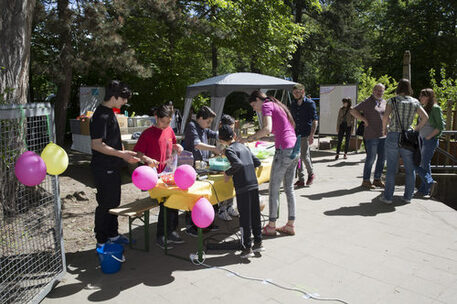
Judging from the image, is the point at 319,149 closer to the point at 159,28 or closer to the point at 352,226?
the point at 159,28

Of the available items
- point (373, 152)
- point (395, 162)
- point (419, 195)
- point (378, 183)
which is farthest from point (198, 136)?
point (419, 195)

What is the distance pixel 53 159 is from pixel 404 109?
5.00 meters

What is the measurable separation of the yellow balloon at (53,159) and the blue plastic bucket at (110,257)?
95 centimetres

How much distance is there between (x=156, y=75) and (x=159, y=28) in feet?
9.90

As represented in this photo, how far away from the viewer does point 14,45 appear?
528 cm

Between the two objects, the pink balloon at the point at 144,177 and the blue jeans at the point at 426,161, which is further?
the blue jeans at the point at 426,161

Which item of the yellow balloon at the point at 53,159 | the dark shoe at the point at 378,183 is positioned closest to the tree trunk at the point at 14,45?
the yellow balloon at the point at 53,159

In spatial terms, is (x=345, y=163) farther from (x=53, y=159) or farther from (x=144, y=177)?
(x=53, y=159)

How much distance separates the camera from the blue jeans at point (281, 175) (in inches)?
177

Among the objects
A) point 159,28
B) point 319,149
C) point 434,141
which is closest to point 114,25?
point 159,28

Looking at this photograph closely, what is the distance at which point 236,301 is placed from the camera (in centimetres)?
320

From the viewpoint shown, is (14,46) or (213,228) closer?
(213,228)

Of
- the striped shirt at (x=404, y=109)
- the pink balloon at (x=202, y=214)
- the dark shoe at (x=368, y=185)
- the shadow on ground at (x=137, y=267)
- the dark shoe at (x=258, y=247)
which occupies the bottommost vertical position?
the shadow on ground at (x=137, y=267)

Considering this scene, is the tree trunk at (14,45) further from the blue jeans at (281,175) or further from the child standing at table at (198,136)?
the blue jeans at (281,175)
